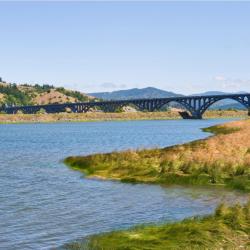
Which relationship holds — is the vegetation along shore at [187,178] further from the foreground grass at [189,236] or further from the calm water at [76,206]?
the calm water at [76,206]

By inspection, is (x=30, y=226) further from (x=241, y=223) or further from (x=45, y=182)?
(x=45, y=182)

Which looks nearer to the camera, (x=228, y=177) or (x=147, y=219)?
(x=147, y=219)

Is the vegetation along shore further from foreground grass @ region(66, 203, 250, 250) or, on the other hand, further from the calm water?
the calm water

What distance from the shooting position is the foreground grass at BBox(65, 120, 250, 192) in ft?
116

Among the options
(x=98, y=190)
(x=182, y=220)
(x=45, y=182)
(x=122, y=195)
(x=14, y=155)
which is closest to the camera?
(x=182, y=220)

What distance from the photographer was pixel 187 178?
36000 millimetres

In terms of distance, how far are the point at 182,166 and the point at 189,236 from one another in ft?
62.9

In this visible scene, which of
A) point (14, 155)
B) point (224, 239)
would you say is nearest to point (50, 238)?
point (224, 239)

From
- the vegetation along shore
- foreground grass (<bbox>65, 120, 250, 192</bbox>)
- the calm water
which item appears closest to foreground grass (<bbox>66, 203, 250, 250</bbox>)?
the vegetation along shore

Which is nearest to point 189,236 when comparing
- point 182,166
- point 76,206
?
point 76,206

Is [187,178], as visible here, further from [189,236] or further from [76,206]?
[189,236]

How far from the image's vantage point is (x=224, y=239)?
18.9 meters

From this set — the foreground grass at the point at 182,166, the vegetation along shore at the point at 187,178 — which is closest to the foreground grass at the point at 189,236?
the vegetation along shore at the point at 187,178

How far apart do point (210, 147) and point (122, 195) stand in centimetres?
1762
